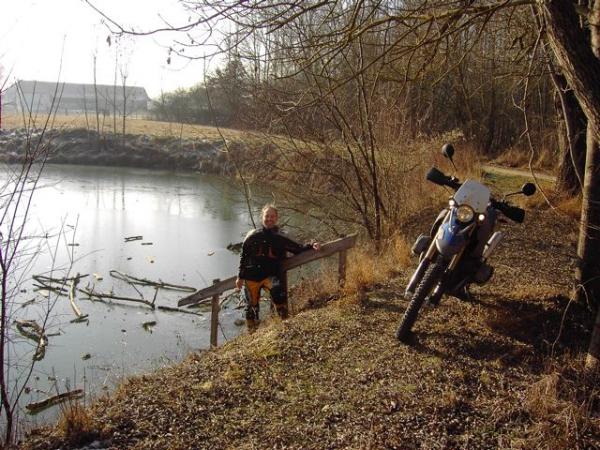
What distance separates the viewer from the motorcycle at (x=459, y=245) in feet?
14.0

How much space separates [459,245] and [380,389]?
128 cm

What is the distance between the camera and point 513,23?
26.6 feet

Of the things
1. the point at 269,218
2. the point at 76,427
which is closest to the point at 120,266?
the point at 269,218

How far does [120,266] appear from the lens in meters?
12.9

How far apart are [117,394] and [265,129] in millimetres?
7611

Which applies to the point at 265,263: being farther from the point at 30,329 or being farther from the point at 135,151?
the point at 135,151

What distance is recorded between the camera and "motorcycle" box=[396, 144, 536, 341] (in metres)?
4.27

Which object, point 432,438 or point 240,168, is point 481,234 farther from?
point 240,168

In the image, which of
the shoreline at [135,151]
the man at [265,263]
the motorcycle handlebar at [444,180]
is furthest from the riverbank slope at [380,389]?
the shoreline at [135,151]

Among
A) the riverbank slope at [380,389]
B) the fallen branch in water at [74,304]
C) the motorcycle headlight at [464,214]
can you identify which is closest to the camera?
the riverbank slope at [380,389]

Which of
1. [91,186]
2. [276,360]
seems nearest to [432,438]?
[276,360]

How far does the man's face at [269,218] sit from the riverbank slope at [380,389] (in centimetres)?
148

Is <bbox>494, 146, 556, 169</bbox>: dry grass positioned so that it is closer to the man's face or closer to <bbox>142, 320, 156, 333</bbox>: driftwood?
the man's face

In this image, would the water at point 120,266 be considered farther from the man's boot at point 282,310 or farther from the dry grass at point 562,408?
the dry grass at point 562,408
